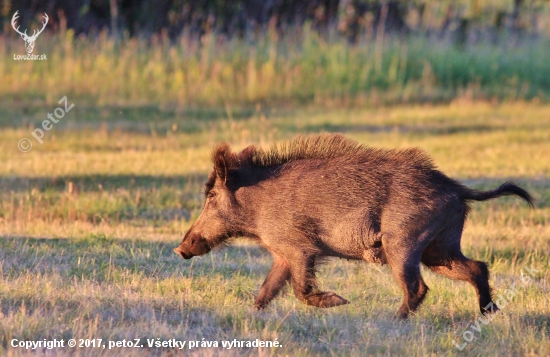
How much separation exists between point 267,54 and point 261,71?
825mm

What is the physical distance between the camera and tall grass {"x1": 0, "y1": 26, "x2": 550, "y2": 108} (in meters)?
17.3

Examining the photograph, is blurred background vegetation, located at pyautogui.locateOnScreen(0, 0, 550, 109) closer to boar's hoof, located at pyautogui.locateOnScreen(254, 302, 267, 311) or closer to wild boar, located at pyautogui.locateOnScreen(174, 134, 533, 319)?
wild boar, located at pyautogui.locateOnScreen(174, 134, 533, 319)

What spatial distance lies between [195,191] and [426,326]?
18.0 ft

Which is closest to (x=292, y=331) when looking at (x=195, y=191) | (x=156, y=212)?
(x=156, y=212)

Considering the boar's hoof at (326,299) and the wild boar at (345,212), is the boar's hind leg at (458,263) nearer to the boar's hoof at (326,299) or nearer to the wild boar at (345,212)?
the wild boar at (345,212)

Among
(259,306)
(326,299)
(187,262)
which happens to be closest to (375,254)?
(326,299)

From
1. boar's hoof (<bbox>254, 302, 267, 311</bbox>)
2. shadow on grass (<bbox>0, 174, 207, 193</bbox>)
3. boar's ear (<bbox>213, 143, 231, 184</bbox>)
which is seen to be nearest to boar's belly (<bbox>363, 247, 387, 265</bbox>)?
boar's hoof (<bbox>254, 302, 267, 311</bbox>)

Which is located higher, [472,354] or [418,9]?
[418,9]

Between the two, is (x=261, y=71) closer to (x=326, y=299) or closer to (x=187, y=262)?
(x=187, y=262)

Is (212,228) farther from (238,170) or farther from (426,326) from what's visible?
(426,326)

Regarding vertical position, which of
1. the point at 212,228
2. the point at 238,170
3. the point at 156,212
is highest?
the point at 238,170

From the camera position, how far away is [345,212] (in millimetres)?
6234

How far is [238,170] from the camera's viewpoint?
262 inches

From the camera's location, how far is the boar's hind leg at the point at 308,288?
20.3 feet
